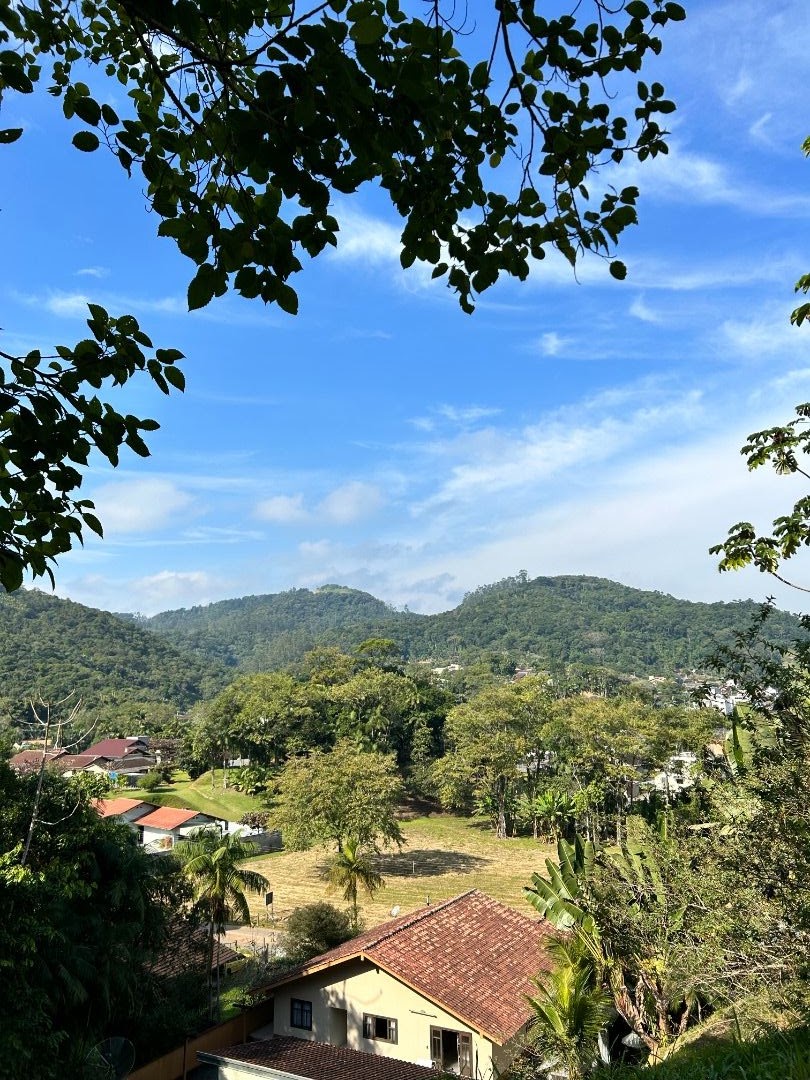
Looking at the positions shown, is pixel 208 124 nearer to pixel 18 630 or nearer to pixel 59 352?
pixel 59 352

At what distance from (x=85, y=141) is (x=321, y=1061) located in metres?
15.8

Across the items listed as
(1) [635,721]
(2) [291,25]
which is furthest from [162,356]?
(1) [635,721]

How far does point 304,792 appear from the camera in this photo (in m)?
29.5

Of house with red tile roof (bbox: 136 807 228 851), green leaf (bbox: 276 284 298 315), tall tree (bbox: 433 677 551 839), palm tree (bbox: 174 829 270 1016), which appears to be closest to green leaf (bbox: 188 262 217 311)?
green leaf (bbox: 276 284 298 315)

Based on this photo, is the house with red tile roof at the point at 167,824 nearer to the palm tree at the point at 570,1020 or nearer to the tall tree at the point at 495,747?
the tall tree at the point at 495,747

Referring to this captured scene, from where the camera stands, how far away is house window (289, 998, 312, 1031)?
16.0m

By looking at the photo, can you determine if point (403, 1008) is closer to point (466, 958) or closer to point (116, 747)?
point (466, 958)

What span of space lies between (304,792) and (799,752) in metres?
23.5

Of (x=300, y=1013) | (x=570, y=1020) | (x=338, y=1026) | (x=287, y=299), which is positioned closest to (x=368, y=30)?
(x=287, y=299)

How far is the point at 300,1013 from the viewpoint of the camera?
16188mm

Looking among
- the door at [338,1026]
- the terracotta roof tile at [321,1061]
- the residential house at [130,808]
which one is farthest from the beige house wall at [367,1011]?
the residential house at [130,808]

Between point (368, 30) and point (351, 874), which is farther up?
point (368, 30)

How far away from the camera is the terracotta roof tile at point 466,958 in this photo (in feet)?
46.1

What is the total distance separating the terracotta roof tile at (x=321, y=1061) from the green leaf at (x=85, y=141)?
14196 millimetres
